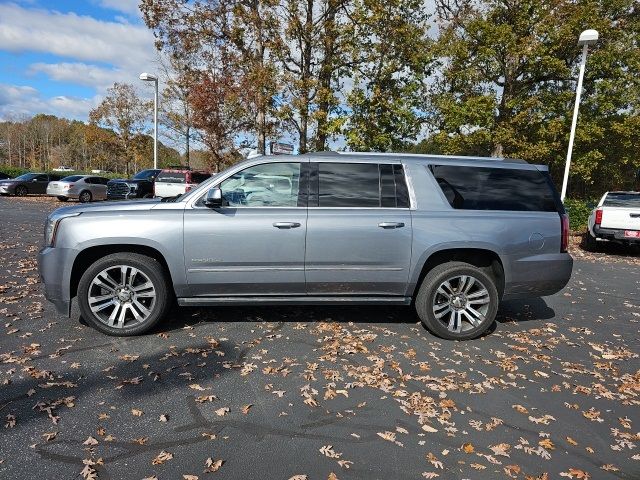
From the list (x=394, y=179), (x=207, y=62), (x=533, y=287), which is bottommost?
(x=533, y=287)

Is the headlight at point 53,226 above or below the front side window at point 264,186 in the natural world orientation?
below

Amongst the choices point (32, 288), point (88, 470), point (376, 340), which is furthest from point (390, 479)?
point (32, 288)

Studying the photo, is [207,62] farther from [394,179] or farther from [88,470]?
[88,470]

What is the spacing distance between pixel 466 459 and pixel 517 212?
2.87 m

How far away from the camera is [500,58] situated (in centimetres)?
1852

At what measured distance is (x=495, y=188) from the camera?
485cm

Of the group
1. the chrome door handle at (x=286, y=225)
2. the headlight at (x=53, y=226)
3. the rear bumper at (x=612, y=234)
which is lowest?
the rear bumper at (x=612, y=234)

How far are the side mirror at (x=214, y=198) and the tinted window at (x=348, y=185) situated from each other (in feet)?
3.33

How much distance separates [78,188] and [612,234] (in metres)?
23.7

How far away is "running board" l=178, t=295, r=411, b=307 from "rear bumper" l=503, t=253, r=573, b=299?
45.5 inches

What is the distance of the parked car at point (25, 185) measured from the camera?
2464cm

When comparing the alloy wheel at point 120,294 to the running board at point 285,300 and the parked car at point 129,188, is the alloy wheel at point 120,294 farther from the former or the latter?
the parked car at point 129,188

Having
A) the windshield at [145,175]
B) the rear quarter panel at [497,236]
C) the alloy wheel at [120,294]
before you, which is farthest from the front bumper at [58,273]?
the windshield at [145,175]

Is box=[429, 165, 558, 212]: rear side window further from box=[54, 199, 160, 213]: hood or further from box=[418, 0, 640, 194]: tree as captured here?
box=[418, 0, 640, 194]: tree
